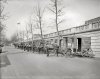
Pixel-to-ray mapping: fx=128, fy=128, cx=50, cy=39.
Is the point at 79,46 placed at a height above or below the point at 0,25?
below

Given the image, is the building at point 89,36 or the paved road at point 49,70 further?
the building at point 89,36

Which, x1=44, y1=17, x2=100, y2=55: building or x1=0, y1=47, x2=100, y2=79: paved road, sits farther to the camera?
x1=44, y1=17, x2=100, y2=55: building

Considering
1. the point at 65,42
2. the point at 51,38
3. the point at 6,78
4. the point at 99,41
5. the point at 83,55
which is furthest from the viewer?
the point at 51,38

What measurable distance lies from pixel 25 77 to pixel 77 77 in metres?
2.49

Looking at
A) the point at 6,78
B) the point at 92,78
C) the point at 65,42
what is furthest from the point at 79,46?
the point at 6,78

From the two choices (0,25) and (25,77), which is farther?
(0,25)

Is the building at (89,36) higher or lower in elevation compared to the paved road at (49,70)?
higher

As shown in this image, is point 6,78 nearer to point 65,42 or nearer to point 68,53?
point 68,53

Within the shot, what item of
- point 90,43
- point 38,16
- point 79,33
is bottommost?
point 90,43

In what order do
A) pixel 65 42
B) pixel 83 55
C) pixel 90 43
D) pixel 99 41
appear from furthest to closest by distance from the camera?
pixel 65 42, pixel 90 43, pixel 99 41, pixel 83 55

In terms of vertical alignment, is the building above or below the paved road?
above

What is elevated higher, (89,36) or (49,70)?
(89,36)

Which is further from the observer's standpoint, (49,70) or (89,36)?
(89,36)

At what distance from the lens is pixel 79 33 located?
22094mm
